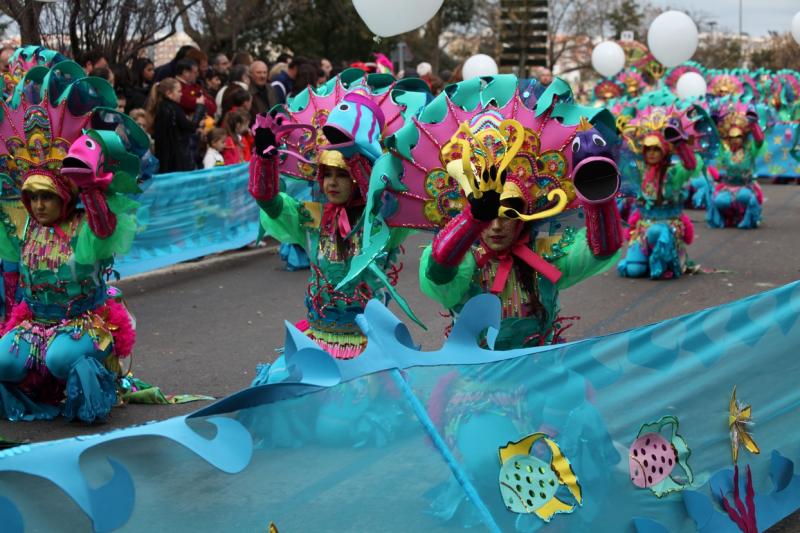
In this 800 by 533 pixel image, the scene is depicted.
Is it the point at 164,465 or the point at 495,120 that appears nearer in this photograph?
the point at 164,465

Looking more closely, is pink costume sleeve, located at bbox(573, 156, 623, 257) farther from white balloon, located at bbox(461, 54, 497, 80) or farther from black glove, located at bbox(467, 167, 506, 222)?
white balloon, located at bbox(461, 54, 497, 80)

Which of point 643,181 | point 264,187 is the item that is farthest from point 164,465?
point 643,181

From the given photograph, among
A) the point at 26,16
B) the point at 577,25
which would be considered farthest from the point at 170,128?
the point at 577,25

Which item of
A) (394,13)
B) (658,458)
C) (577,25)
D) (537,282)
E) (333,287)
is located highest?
(394,13)

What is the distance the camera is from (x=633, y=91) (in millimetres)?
21031

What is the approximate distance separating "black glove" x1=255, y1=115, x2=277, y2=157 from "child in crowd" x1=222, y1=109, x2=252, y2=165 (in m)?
6.45

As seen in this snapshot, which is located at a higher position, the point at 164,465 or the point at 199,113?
the point at 164,465

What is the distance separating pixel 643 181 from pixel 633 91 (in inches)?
438

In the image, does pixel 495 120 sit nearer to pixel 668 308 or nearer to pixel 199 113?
pixel 668 308

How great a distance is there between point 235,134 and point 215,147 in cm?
39

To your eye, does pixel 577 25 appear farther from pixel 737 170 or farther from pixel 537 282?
pixel 537 282

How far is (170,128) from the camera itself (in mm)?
10836

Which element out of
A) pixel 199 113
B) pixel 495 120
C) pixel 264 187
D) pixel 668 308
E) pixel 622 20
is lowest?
pixel 622 20

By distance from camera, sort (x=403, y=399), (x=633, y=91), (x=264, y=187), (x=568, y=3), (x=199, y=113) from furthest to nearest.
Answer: (x=568, y=3)
(x=633, y=91)
(x=199, y=113)
(x=264, y=187)
(x=403, y=399)
